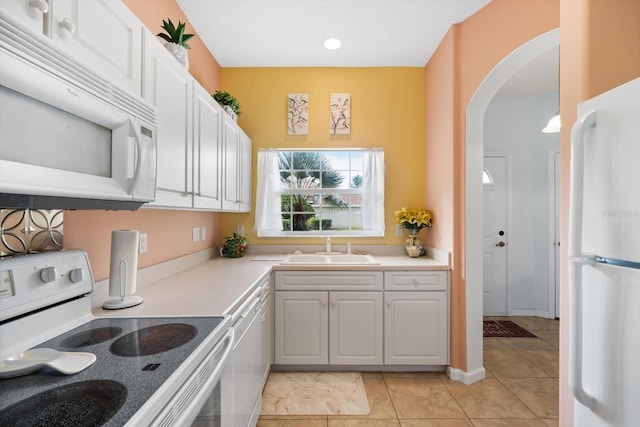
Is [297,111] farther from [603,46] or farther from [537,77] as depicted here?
[537,77]

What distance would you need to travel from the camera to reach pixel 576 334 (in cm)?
99

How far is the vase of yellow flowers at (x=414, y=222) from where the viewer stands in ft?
9.10

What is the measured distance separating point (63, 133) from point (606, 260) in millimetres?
1540

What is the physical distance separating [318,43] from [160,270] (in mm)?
2212

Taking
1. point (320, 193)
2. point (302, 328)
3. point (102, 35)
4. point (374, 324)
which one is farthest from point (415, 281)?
point (102, 35)

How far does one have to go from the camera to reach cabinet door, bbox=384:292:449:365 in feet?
7.92

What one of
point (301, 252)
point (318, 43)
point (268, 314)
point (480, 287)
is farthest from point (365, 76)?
point (268, 314)

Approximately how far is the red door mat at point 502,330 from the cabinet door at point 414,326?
45.5 inches

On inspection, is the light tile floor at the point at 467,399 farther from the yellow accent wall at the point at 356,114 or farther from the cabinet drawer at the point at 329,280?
the yellow accent wall at the point at 356,114

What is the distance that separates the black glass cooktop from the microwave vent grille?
707 millimetres

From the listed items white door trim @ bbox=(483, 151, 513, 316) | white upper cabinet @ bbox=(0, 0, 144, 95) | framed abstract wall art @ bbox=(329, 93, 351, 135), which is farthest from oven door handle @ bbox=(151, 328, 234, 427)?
white door trim @ bbox=(483, 151, 513, 316)

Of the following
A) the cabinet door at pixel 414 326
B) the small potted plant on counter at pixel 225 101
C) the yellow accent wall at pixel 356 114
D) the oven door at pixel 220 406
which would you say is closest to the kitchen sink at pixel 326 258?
the yellow accent wall at pixel 356 114

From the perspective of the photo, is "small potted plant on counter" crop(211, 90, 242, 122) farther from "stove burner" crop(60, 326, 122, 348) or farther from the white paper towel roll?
"stove burner" crop(60, 326, 122, 348)

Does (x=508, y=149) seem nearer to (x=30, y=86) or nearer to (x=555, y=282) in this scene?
(x=555, y=282)
